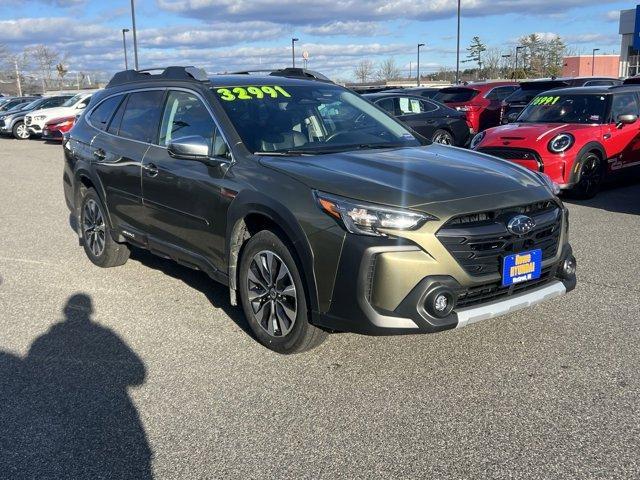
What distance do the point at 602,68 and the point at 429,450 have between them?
77.8 meters

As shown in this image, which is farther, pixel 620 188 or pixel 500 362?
pixel 620 188

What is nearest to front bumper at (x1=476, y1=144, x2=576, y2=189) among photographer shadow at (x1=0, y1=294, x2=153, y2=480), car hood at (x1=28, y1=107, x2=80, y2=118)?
photographer shadow at (x1=0, y1=294, x2=153, y2=480)

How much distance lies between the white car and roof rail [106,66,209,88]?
19.7m

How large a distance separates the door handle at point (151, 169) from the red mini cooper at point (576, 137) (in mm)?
5965

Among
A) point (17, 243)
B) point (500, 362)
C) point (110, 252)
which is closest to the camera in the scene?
point (500, 362)

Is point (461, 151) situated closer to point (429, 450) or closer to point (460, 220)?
point (460, 220)

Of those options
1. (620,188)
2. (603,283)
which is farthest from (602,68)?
(603,283)

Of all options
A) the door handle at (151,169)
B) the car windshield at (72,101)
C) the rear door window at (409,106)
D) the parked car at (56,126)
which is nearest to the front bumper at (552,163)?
the door handle at (151,169)

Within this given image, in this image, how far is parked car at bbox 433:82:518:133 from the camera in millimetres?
17922

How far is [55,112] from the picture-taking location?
83.0ft

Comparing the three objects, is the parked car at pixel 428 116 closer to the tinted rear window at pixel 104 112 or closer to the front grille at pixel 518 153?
the front grille at pixel 518 153

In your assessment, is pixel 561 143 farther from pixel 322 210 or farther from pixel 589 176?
pixel 322 210

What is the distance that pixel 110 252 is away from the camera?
6473 mm

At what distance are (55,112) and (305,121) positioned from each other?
23018mm
